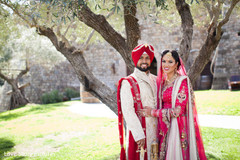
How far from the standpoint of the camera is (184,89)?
228 cm

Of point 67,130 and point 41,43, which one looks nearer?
point 67,130

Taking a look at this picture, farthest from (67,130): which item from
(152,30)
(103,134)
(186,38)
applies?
(152,30)

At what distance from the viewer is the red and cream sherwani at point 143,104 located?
7.25 feet

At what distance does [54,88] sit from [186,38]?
567 inches

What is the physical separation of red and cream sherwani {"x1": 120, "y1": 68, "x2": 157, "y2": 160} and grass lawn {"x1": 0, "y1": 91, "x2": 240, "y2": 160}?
1.93 m

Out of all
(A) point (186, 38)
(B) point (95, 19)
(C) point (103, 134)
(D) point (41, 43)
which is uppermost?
(D) point (41, 43)

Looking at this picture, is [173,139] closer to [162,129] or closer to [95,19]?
[162,129]

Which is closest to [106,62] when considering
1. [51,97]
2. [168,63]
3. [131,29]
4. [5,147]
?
[51,97]

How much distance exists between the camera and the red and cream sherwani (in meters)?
2.21

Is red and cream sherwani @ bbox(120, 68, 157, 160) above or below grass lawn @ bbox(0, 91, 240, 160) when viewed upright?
above

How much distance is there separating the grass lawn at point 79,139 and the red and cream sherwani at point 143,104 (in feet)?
6.35

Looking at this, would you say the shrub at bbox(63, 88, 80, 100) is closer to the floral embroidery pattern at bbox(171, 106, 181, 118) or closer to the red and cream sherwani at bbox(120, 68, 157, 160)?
the red and cream sherwani at bbox(120, 68, 157, 160)

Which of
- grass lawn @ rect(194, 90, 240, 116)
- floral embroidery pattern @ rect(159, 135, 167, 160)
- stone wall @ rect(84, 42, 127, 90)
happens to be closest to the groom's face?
floral embroidery pattern @ rect(159, 135, 167, 160)

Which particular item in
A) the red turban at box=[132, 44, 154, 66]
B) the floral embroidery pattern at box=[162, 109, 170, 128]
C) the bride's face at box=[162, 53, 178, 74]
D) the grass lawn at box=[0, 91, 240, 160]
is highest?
the red turban at box=[132, 44, 154, 66]
